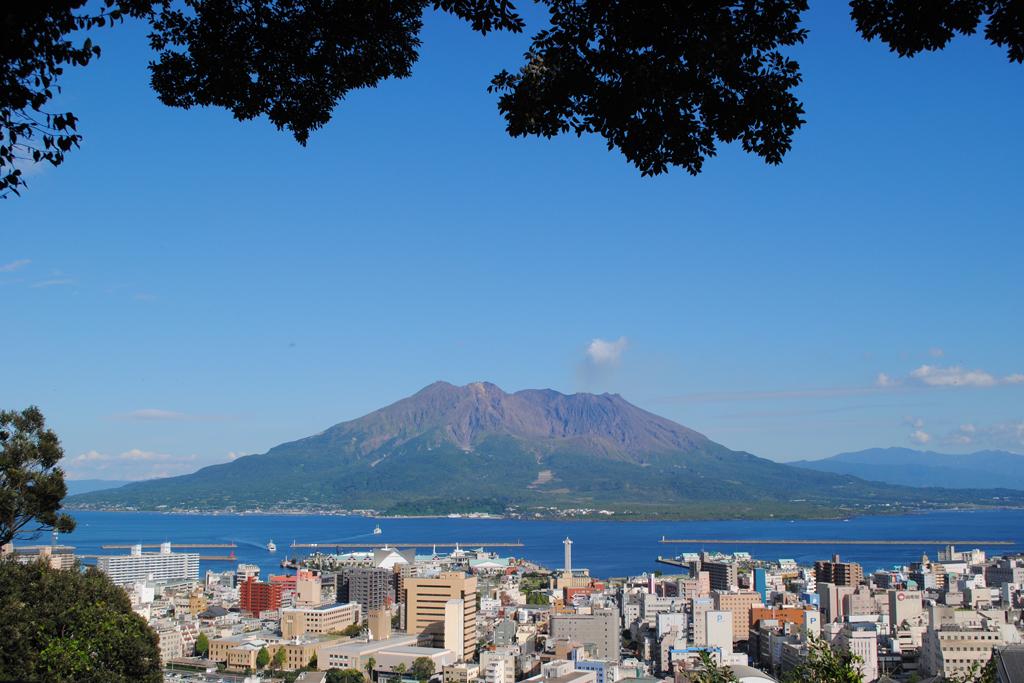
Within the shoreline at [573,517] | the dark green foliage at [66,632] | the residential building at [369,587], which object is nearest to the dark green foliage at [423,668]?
the residential building at [369,587]

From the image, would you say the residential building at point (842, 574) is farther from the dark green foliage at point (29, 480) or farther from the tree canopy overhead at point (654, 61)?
the tree canopy overhead at point (654, 61)

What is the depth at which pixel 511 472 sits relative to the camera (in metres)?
82.3

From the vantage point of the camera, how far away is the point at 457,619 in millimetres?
14859

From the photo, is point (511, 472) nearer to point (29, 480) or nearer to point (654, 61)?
point (29, 480)

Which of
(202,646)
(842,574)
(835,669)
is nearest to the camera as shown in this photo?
(835,669)

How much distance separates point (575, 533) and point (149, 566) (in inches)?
1066

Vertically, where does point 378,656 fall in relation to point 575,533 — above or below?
above

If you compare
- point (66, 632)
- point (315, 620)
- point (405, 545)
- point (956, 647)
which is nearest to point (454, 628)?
point (315, 620)

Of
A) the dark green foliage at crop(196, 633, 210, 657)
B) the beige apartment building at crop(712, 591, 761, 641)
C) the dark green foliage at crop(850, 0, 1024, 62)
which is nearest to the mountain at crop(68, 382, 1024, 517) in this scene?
the beige apartment building at crop(712, 591, 761, 641)

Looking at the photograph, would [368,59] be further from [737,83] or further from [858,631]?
[858,631]

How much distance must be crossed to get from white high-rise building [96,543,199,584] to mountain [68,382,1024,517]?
35.0m

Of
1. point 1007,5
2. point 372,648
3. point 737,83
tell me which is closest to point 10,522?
point 737,83

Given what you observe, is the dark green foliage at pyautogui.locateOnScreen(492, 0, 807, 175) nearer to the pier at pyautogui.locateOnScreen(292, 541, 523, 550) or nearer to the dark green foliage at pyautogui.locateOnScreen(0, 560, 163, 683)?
the dark green foliage at pyautogui.locateOnScreen(0, 560, 163, 683)

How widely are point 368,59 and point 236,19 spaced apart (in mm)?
292
